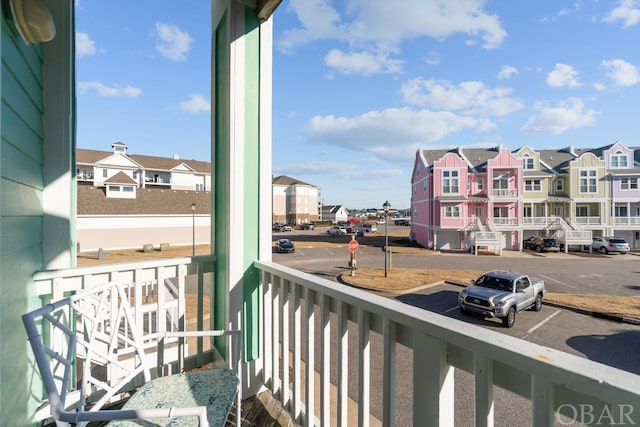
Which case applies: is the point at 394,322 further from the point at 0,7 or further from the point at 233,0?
the point at 233,0

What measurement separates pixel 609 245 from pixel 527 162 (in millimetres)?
5636

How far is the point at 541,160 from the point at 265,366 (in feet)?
68.7

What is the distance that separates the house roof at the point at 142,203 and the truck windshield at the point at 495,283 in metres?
15.5

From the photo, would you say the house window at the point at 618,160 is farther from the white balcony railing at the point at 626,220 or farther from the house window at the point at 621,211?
the white balcony railing at the point at 626,220

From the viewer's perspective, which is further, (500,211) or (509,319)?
(500,211)

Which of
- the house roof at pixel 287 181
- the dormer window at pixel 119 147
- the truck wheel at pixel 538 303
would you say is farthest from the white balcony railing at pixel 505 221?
the dormer window at pixel 119 147

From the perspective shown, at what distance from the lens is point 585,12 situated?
1.40 metres

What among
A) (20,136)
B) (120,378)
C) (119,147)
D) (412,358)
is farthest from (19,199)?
(119,147)

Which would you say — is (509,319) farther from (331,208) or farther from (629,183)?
(331,208)

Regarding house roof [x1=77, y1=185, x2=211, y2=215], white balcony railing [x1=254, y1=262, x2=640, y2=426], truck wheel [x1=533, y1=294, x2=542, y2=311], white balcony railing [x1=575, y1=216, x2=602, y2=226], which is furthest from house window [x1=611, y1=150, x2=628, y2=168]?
house roof [x1=77, y1=185, x2=211, y2=215]

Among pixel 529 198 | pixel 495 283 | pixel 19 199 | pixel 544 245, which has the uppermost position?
pixel 529 198

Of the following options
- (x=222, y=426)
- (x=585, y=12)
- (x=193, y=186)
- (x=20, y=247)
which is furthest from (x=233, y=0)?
(x=193, y=186)

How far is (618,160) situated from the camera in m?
15.1

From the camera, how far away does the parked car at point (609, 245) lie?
1373 centimetres
